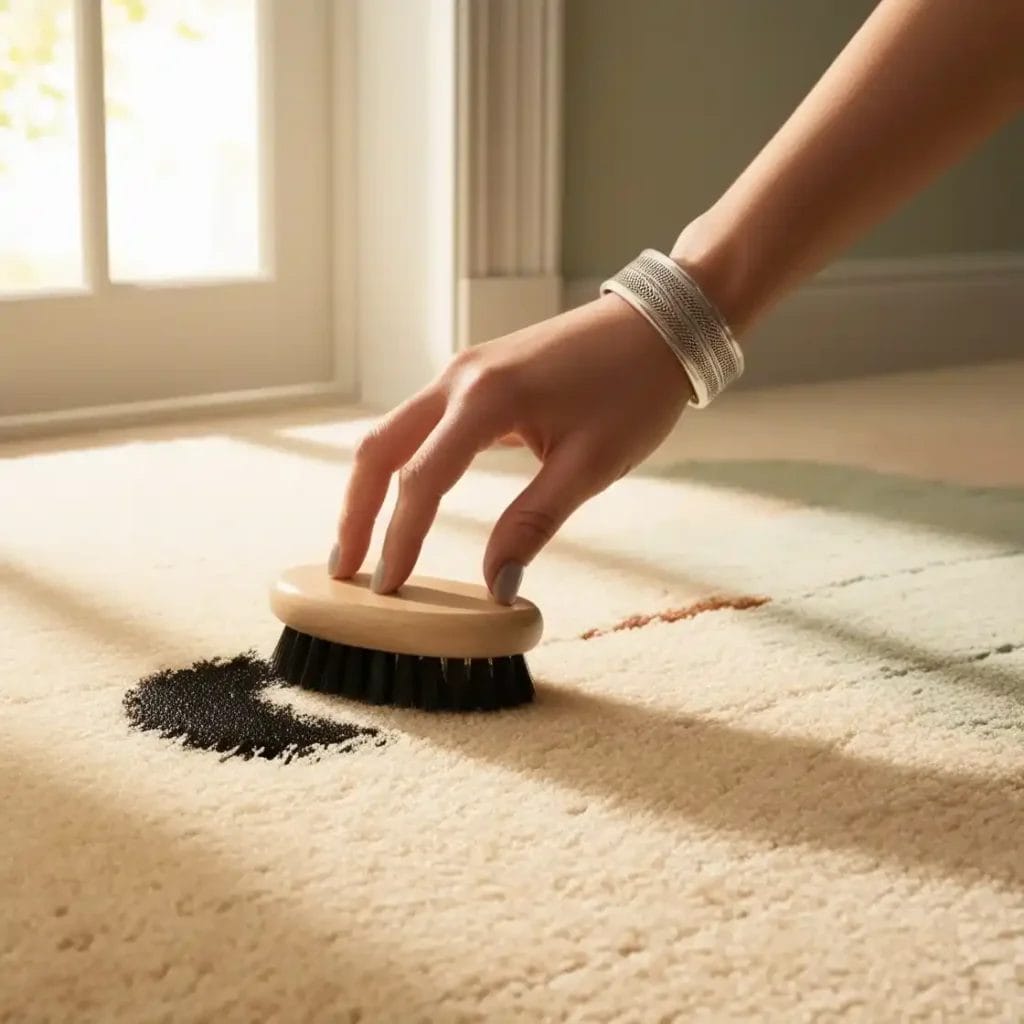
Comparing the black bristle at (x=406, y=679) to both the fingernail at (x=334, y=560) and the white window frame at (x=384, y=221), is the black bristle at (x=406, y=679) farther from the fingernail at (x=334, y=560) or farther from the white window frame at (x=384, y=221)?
the white window frame at (x=384, y=221)

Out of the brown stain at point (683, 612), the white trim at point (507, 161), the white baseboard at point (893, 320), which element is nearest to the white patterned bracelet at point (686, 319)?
the brown stain at point (683, 612)

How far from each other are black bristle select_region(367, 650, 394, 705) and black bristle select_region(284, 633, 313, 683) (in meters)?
0.05

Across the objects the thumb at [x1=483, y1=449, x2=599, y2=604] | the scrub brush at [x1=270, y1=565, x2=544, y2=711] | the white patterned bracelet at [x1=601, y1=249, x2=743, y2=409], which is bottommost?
the scrub brush at [x1=270, y1=565, x2=544, y2=711]

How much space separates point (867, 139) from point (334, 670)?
16.6 inches

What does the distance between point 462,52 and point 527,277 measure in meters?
0.29

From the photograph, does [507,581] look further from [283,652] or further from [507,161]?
[507,161]

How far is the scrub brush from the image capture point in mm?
855

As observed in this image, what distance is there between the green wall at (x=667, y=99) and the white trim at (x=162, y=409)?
394 millimetres

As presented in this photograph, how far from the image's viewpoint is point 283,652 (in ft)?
3.10

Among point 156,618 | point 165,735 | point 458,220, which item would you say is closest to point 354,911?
point 165,735

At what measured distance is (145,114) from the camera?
6.26ft

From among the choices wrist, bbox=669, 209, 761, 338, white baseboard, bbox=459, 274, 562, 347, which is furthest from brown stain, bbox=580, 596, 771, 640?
white baseboard, bbox=459, 274, 562, 347

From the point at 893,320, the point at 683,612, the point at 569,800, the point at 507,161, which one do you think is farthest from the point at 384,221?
the point at 569,800

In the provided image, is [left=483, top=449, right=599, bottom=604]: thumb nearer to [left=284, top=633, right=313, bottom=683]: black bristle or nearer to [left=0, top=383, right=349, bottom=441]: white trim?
[left=284, top=633, right=313, bottom=683]: black bristle
